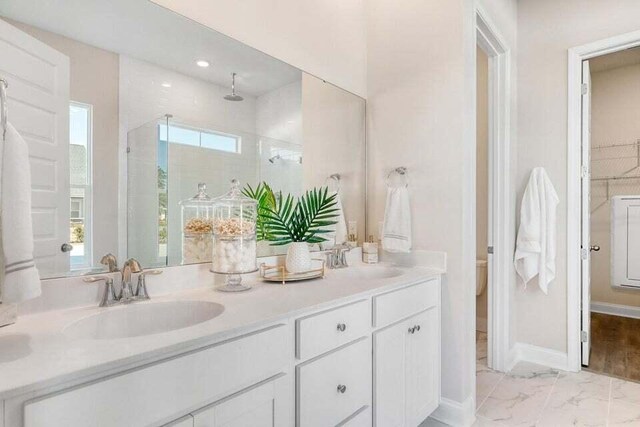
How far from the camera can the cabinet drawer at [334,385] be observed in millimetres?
1158

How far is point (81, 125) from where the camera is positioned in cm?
117

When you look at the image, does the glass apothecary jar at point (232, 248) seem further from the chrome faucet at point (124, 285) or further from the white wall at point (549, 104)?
the white wall at point (549, 104)

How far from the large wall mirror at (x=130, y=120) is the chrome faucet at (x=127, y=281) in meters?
0.09

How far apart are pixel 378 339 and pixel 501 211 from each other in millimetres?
1625

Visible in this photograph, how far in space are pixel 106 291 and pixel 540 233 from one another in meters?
2.74

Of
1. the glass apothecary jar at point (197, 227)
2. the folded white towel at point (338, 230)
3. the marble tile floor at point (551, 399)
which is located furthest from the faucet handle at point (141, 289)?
the marble tile floor at point (551, 399)

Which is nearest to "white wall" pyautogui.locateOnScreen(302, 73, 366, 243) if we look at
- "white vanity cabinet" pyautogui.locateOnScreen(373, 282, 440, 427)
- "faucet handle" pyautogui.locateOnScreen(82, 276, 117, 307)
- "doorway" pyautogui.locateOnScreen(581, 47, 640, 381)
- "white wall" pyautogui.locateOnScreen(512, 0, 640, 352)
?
"white vanity cabinet" pyautogui.locateOnScreen(373, 282, 440, 427)

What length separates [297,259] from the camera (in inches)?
66.5

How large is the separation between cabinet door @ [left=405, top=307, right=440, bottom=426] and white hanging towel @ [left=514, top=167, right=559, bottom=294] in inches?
45.8

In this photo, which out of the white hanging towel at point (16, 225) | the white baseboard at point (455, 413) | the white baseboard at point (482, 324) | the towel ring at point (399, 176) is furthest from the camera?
the white baseboard at point (482, 324)

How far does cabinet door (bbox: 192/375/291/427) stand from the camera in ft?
2.95

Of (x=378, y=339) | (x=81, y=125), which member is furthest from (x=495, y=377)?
(x=81, y=125)

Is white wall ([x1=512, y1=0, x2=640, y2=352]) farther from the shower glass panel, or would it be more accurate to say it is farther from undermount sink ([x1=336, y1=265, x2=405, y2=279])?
the shower glass panel

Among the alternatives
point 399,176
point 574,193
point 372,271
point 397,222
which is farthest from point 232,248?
point 574,193
